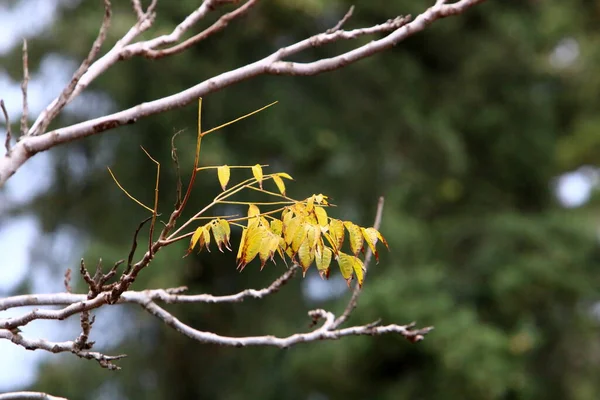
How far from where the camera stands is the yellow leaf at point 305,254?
1.89 m

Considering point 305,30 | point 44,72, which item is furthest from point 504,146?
point 44,72

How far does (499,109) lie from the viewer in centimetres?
943

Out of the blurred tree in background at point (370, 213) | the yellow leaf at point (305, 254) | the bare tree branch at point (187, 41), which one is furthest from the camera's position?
the blurred tree in background at point (370, 213)

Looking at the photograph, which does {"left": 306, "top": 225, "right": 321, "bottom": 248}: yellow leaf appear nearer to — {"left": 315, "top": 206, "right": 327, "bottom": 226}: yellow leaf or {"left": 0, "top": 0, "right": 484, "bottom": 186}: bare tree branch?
{"left": 315, "top": 206, "right": 327, "bottom": 226}: yellow leaf

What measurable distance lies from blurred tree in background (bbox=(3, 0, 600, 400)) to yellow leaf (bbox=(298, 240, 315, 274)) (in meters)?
5.27

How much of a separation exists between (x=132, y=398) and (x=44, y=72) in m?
2.95

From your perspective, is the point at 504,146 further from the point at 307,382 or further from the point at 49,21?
the point at 49,21

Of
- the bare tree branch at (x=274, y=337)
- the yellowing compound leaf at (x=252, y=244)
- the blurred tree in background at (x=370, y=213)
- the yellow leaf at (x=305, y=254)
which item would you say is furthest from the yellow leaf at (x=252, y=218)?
the blurred tree in background at (x=370, y=213)

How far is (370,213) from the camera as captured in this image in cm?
815

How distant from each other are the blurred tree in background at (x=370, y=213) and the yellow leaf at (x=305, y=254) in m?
5.27

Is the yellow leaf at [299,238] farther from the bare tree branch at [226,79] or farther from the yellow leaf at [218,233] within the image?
the bare tree branch at [226,79]

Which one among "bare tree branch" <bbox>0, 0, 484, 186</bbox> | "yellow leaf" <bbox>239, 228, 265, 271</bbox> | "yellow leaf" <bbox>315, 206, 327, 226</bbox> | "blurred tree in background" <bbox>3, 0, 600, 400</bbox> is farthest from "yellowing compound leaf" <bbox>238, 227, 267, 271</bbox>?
"blurred tree in background" <bbox>3, 0, 600, 400</bbox>

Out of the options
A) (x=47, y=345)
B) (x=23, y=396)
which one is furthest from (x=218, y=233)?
(x=23, y=396)

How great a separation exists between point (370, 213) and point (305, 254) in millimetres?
6288
